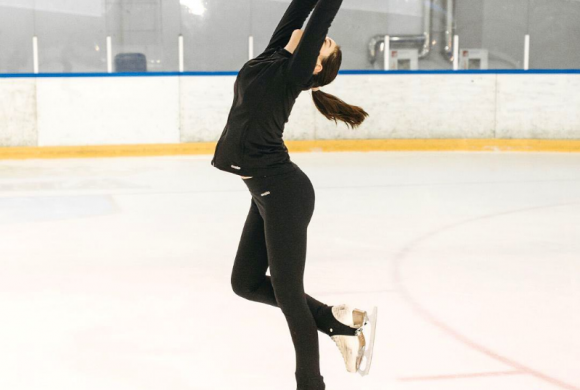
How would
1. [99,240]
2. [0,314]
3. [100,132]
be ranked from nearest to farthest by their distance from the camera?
[0,314] → [99,240] → [100,132]

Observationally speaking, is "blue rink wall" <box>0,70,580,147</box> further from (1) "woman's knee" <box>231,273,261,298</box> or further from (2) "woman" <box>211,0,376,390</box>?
(2) "woman" <box>211,0,376,390</box>

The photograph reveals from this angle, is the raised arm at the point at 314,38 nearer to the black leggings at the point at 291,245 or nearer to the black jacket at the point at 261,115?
the black jacket at the point at 261,115

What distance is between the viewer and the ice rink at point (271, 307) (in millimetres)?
2688

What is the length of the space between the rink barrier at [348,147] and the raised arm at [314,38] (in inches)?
319

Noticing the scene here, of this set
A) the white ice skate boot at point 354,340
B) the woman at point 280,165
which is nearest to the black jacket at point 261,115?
the woman at point 280,165

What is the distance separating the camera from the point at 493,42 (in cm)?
1111

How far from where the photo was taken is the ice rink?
2.69m

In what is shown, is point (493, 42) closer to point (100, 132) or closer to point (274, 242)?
point (100, 132)

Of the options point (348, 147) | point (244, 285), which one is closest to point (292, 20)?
point (244, 285)

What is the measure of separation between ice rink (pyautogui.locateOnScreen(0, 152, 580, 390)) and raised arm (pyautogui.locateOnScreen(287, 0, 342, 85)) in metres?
1.03

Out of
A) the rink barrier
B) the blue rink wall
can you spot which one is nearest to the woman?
the blue rink wall

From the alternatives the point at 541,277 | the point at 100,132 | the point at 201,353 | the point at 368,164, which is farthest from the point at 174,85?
the point at 201,353

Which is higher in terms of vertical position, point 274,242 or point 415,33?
point 415,33

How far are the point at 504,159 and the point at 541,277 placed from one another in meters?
5.80
